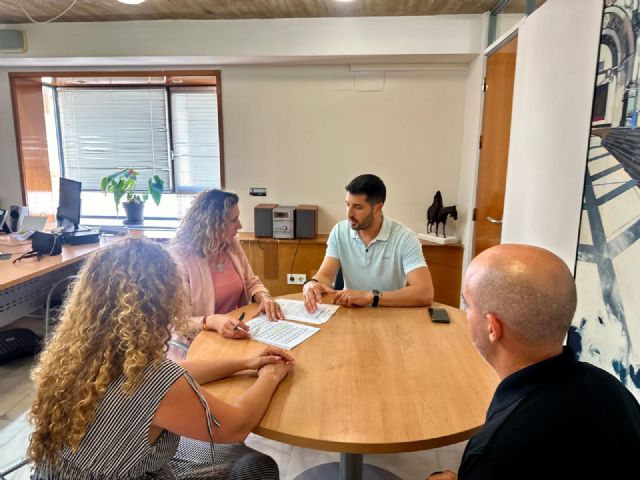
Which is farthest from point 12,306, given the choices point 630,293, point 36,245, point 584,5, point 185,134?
point 584,5

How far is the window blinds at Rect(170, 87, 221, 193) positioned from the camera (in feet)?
13.3

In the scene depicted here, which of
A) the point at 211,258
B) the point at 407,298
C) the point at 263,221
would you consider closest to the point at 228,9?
the point at 263,221

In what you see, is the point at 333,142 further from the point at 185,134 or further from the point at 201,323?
the point at 201,323

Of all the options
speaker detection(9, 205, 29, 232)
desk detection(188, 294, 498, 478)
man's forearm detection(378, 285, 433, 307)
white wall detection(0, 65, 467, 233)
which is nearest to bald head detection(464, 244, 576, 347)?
desk detection(188, 294, 498, 478)

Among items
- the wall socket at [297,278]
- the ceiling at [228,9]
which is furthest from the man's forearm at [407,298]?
the ceiling at [228,9]

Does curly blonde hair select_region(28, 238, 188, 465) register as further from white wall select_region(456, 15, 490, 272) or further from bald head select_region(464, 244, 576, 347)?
white wall select_region(456, 15, 490, 272)

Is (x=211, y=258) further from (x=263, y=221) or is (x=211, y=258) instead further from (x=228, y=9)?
(x=228, y=9)

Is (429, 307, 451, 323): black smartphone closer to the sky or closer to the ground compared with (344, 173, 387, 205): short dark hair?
closer to the ground

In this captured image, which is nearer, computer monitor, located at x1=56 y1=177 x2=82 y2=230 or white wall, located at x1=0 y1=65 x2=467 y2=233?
computer monitor, located at x1=56 y1=177 x2=82 y2=230

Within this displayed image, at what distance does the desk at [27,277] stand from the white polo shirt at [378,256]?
1.75 m

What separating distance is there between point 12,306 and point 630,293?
322cm

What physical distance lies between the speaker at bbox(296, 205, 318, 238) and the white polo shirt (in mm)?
1376

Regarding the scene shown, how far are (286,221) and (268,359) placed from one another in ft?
7.98

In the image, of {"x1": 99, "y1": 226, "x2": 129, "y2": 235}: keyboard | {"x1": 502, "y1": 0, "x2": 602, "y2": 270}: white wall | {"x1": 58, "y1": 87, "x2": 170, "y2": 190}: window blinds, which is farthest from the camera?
{"x1": 58, "y1": 87, "x2": 170, "y2": 190}: window blinds
